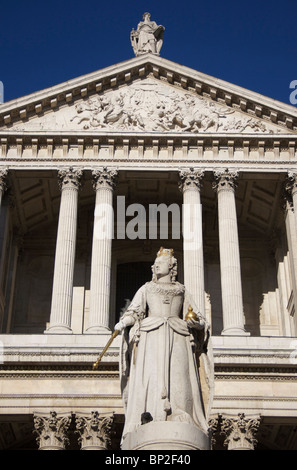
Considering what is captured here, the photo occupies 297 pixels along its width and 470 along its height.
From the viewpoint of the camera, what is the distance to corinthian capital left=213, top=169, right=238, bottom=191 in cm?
2966

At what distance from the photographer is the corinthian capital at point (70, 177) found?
2953 cm

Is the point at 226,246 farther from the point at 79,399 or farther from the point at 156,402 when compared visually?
the point at 156,402

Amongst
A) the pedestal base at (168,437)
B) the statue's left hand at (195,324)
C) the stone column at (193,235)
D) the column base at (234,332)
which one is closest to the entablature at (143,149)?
the stone column at (193,235)

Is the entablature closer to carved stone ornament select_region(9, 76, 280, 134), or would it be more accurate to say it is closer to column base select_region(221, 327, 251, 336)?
carved stone ornament select_region(9, 76, 280, 134)

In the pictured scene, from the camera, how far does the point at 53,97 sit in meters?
30.9

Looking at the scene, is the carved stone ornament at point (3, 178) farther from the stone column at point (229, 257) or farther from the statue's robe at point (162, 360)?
the statue's robe at point (162, 360)

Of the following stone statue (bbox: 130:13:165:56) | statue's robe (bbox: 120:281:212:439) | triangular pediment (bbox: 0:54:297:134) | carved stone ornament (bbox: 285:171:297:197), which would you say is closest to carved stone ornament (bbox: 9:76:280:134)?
triangular pediment (bbox: 0:54:297:134)

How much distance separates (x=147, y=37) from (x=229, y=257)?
42.8 ft

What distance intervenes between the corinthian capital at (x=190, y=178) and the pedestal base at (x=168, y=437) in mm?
20728

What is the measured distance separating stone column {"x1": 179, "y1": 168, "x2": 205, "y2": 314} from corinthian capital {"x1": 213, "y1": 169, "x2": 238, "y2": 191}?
0.75 meters

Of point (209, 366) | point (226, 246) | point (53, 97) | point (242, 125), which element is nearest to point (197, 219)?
point (226, 246)

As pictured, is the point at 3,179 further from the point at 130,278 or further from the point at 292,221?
the point at 292,221

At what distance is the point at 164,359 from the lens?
33.0 feet
